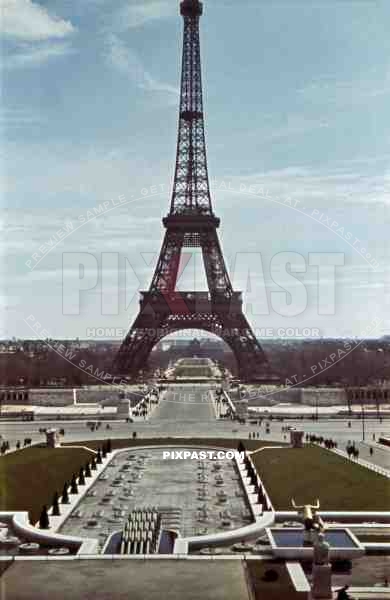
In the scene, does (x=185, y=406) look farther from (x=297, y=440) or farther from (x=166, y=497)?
(x=166, y=497)

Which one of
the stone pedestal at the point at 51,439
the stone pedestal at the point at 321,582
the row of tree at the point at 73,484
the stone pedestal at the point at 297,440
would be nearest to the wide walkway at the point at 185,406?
the stone pedestal at the point at 51,439

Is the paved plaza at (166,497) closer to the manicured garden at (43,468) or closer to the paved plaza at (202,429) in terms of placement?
the manicured garden at (43,468)

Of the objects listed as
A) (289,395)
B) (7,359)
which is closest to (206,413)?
(289,395)

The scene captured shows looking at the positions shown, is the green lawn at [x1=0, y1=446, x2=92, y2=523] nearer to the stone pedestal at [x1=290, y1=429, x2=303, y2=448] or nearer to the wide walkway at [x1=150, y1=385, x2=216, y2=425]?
the stone pedestal at [x1=290, y1=429, x2=303, y2=448]

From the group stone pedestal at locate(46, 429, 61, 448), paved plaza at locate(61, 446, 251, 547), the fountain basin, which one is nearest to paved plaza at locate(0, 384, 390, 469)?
stone pedestal at locate(46, 429, 61, 448)

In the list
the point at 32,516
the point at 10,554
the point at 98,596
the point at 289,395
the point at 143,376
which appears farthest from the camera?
the point at 143,376

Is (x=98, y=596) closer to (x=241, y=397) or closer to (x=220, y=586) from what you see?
(x=220, y=586)
